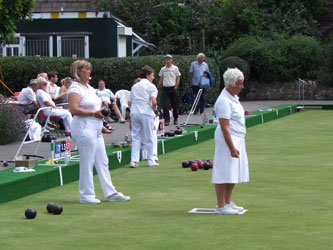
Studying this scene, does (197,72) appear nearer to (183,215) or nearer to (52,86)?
(52,86)

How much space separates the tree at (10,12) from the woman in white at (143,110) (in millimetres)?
3512

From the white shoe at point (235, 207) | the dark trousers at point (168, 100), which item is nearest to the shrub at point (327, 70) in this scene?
the dark trousers at point (168, 100)

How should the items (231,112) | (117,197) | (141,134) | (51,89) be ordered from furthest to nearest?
(51,89), (141,134), (117,197), (231,112)

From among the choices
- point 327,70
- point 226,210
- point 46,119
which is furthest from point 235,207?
point 327,70

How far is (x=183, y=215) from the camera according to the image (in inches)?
281

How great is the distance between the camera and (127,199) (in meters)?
8.11

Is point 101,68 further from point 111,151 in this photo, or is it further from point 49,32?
point 111,151

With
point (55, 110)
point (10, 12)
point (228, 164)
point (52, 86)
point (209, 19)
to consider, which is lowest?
point (228, 164)

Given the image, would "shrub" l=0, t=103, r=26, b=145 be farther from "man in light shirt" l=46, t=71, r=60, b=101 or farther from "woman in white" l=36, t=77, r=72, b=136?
"man in light shirt" l=46, t=71, r=60, b=101

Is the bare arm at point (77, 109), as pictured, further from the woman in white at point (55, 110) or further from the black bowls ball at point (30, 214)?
the woman in white at point (55, 110)

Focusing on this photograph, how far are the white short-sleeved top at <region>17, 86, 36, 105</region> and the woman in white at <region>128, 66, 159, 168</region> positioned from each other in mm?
3512

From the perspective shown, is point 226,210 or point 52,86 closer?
point 226,210

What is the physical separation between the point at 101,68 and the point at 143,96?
8838 mm

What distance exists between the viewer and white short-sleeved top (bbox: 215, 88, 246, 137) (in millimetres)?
6941
